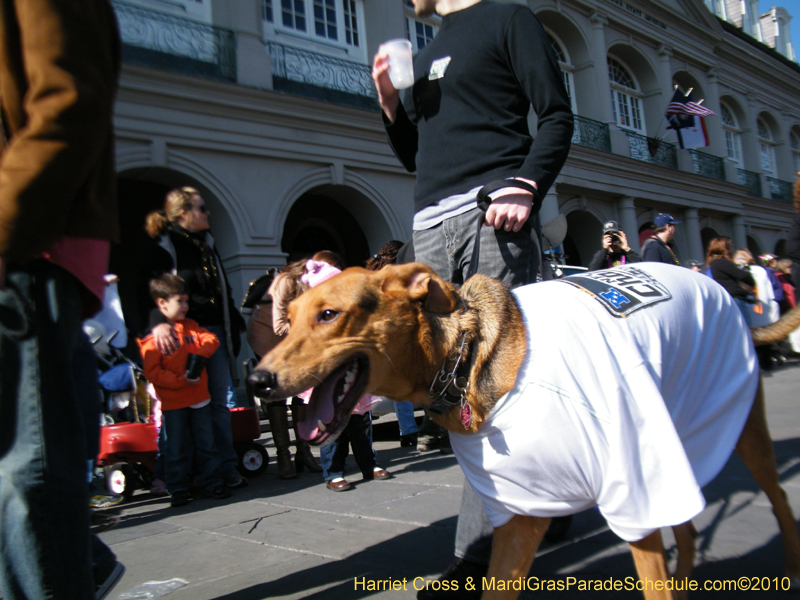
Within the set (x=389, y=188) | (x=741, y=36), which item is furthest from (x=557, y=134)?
(x=741, y=36)

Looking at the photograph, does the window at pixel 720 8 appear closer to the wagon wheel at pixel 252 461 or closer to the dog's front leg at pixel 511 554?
the wagon wheel at pixel 252 461

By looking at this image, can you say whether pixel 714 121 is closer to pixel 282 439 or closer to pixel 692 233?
pixel 692 233

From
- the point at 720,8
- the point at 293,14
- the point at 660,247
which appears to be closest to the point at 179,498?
the point at 660,247

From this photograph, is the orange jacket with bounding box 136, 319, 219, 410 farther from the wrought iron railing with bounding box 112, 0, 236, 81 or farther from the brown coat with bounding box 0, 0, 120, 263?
the wrought iron railing with bounding box 112, 0, 236, 81

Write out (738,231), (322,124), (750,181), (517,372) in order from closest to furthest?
(517,372) → (322,124) → (738,231) → (750,181)

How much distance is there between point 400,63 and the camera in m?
2.53

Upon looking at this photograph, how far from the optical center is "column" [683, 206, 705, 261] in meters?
21.0

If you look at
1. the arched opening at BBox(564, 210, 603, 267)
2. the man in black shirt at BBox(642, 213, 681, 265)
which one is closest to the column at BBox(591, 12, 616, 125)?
the arched opening at BBox(564, 210, 603, 267)

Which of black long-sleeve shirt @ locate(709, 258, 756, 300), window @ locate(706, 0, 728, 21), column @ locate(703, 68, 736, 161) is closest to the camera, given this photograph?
black long-sleeve shirt @ locate(709, 258, 756, 300)

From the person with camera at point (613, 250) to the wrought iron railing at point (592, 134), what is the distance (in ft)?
36.3

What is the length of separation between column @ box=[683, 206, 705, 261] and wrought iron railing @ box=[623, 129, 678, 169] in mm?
1721

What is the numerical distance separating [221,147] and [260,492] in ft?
23.8

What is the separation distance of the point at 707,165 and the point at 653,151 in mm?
3711

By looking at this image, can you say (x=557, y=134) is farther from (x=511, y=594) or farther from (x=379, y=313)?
(x=511, y=594)
